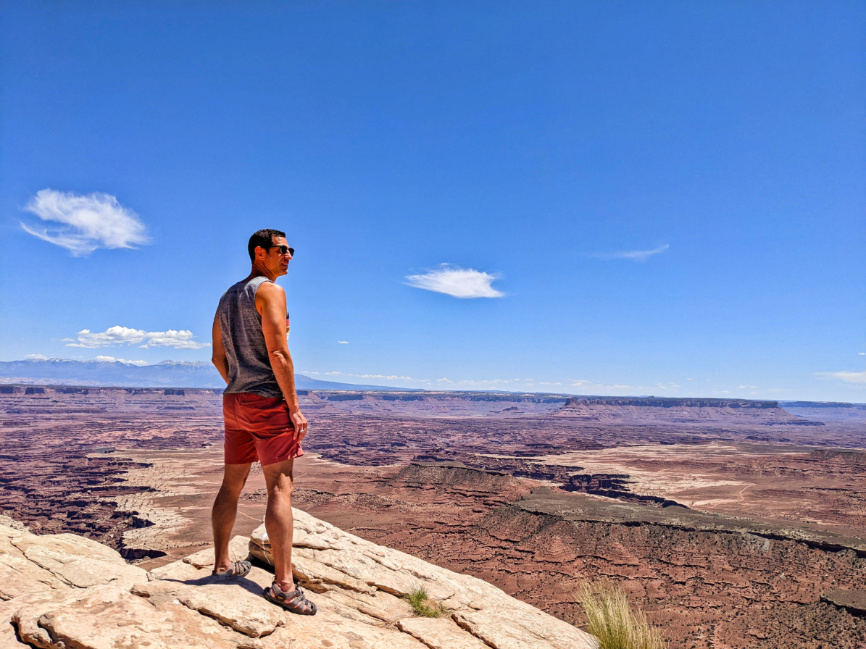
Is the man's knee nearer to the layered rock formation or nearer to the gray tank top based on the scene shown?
the gray tank top

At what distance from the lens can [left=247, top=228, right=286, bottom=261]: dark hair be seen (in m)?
3.08

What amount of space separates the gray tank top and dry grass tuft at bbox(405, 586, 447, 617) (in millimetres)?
2113

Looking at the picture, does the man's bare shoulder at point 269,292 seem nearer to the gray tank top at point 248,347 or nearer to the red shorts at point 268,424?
the gray tank top at point 248,347

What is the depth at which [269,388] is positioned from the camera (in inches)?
113

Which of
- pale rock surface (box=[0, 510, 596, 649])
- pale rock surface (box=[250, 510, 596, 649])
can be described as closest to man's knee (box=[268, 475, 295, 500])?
pale rock surface (box=[0, 510, 596, 649])

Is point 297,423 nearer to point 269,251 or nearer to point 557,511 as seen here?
point 269,251

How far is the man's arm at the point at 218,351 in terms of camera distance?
313 cm

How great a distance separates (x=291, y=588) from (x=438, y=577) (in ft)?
6.71

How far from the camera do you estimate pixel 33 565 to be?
4.15 m

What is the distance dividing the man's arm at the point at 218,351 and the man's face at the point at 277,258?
468 mm

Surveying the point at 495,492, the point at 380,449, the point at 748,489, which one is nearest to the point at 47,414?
the point at 380,449

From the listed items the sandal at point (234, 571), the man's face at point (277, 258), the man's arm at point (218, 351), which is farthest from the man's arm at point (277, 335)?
the sandal at point (234, 571)

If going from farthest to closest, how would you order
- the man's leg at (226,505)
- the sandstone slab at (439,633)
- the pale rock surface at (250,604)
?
the man's leg at (226,505)
the sandstone slab at (439,633)
the pale rock surface at (250,604)

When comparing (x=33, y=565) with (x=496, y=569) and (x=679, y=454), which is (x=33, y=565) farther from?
(x=679, y=454)
